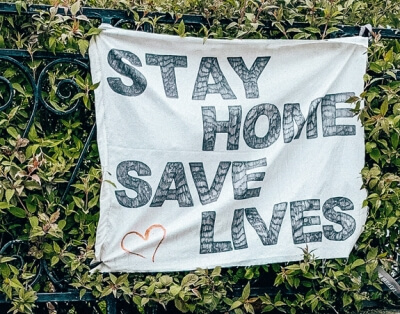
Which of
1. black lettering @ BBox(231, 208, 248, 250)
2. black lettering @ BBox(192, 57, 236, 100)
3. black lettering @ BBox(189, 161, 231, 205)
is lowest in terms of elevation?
black lettering @ BBox(231, 208, 248, 250)

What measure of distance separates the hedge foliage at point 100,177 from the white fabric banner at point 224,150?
0.09 metres

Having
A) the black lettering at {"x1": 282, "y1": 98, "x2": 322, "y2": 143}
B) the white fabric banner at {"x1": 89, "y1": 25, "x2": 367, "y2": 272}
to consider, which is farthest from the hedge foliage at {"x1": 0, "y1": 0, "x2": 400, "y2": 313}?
the black lettering at {"x1": 282, "y1": 98, "x2": 322, "y2": 143}

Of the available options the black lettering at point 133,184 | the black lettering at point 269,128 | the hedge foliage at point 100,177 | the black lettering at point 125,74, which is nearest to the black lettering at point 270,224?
the hedge foliage at point 100,177

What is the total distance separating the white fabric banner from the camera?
3.44 m

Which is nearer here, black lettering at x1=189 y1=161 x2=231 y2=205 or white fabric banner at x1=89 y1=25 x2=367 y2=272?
white fabric banner at x1=89 y1=25 x2=367 y2=272

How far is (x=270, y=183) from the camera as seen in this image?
3.66 metres

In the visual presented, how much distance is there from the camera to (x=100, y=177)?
342cm

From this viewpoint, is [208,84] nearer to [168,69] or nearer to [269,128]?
[168,69]

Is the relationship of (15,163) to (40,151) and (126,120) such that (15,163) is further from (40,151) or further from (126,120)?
(126,120)

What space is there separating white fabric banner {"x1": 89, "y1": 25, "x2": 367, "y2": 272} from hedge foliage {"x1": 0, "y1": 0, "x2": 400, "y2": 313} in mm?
86

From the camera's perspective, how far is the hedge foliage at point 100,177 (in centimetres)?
335

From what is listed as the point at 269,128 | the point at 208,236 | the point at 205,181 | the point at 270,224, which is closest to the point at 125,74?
the point at 205,181

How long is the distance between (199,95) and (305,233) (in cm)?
96

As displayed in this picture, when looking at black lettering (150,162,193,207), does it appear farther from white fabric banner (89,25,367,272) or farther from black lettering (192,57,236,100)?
black lettering (192,57,236,100)
